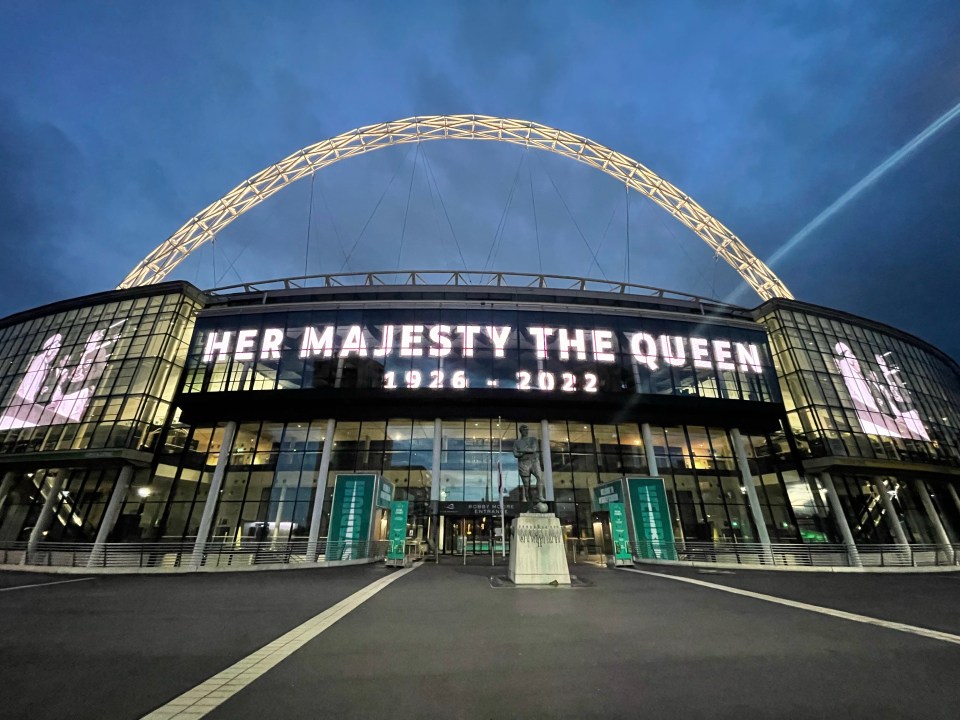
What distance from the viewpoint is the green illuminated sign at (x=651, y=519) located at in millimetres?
26188

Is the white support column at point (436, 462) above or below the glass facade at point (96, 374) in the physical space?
below

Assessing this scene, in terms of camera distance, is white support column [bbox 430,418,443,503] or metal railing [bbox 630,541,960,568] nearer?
metal railing [bbox 630,541,960,568]

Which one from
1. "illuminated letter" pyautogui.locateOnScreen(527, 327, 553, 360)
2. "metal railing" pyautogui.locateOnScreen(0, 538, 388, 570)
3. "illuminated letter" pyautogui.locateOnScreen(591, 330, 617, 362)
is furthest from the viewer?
"illuminated letter" pyautogui.locateOnScreen(591, 330, 617, 362)

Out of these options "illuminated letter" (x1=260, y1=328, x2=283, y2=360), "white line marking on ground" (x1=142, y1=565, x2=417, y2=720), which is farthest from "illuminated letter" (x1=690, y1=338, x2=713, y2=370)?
"illuminated letter" (x1=260, y1=328, x2=283, y2=360)

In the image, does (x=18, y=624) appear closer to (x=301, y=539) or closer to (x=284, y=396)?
(x=301, y=539)

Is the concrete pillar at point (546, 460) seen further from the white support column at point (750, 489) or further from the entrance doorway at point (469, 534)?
the white support column at point (750, 489)

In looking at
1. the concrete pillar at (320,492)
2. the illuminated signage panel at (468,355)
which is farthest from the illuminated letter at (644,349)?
the concrete pillar at (320,492)

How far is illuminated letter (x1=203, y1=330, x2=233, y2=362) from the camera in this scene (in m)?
34.3

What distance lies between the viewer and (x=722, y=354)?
36250mm

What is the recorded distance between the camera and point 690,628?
8.23 m

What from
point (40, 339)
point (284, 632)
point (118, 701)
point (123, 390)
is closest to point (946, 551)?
point (284, 632)

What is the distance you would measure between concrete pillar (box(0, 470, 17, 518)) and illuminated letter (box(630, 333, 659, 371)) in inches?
2048

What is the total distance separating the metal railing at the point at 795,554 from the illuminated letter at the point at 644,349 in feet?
45.9

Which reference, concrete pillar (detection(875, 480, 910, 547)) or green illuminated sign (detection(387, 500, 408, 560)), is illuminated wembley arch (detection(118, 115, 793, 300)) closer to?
concrete pillar (detection(875, 480, 910, 547))
